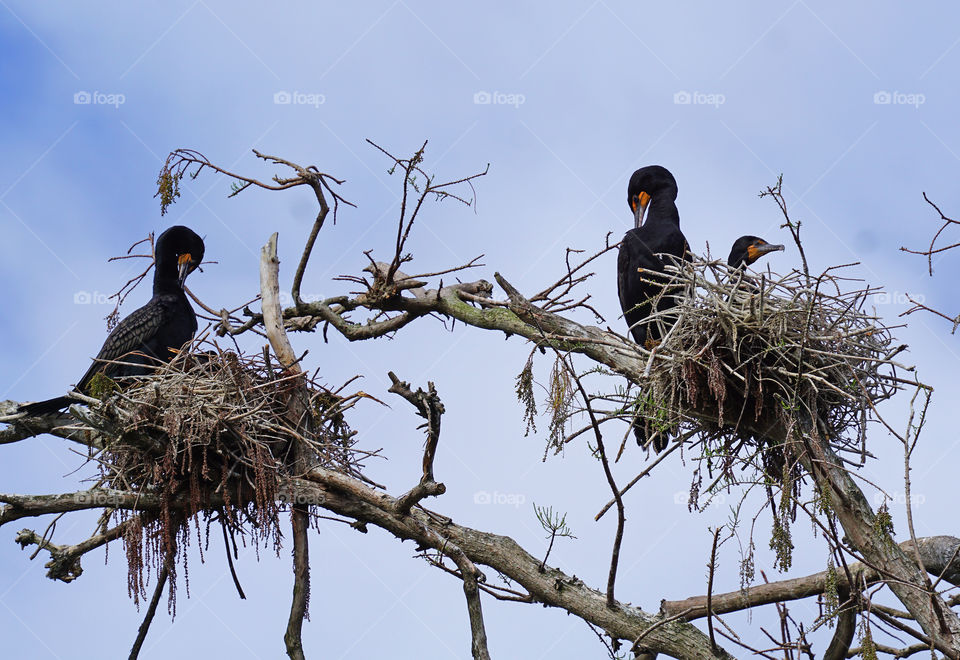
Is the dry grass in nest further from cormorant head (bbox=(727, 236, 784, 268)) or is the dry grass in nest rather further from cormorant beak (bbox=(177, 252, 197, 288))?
cormorant head (bbox=(727, 236, 784, 268))

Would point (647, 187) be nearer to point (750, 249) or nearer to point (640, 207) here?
point (640, 207)

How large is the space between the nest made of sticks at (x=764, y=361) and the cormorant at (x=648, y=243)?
3.22 feet

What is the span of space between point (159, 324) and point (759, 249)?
12.2 feet

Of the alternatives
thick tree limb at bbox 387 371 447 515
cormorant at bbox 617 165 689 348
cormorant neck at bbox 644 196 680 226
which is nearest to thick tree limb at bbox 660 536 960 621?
cormorant at bbox 617 165 689 348

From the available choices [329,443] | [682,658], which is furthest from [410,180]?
[682,658]

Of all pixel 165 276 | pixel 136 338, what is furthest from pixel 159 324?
pixel 165 276

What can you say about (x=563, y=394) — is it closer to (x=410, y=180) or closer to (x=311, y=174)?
(x=410, y=180)

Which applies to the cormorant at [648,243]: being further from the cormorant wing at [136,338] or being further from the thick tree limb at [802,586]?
the cormorant wing at [136,338]

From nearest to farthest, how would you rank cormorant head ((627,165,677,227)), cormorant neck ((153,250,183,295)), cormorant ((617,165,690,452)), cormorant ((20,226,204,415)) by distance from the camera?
cormorant ((20,226,204,415))
cormorant ((617,165,690,452))
cormorant head ((627,165,677,227))
cormorant neck ((153,250,183,295))

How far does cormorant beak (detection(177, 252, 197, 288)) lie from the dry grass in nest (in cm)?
178

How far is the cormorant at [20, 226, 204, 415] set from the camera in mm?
5633

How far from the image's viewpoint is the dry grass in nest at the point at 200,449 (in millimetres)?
4348

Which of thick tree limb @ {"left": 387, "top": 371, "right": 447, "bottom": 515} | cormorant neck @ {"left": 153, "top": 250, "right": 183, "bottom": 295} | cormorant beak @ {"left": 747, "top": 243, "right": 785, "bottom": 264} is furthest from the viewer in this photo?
cormorant neck @ {"left": 153, "top": 250, "right": 183, "bottom": 295}

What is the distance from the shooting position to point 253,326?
6.08 meters
